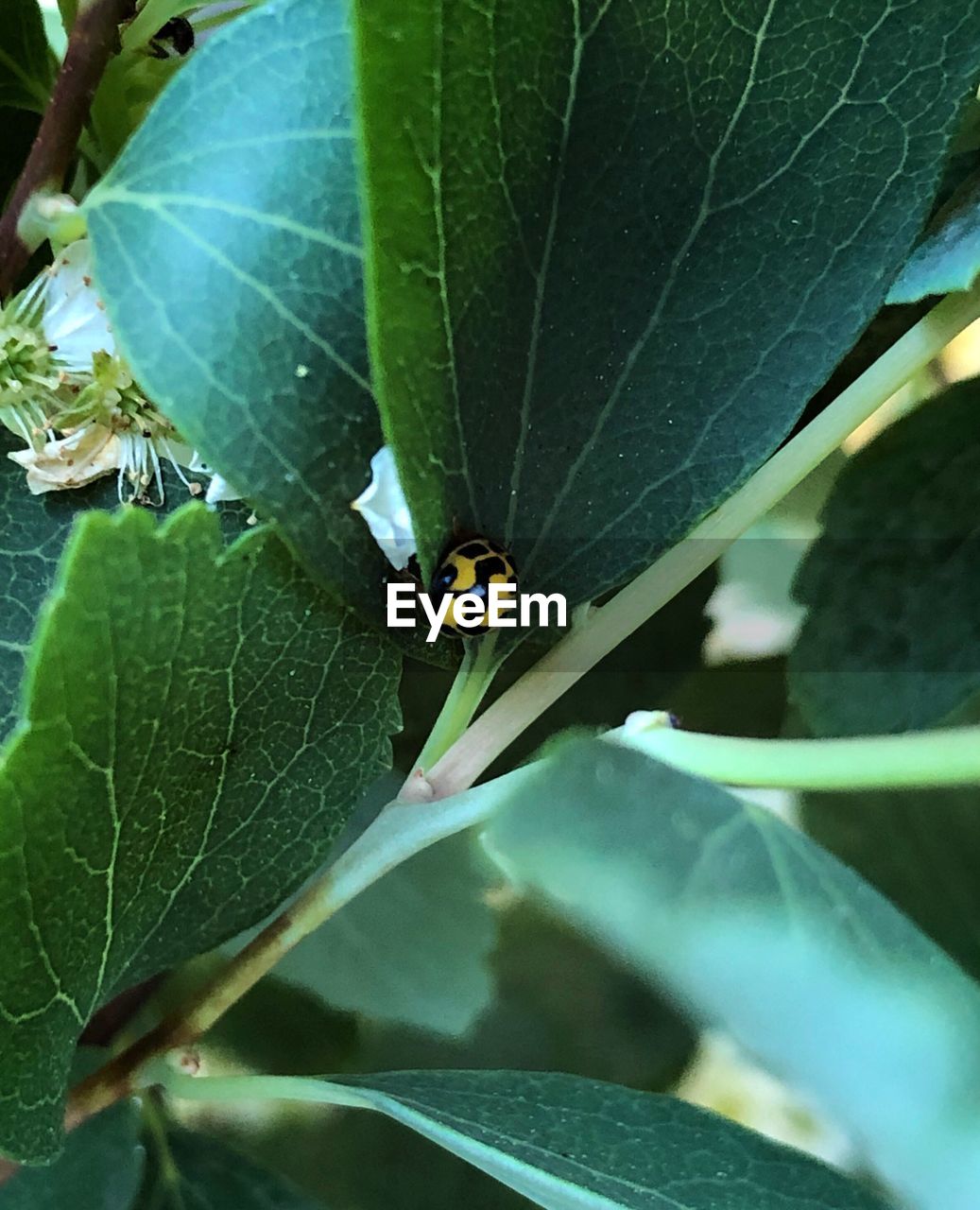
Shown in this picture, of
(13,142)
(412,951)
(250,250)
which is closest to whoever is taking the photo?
(250,250)

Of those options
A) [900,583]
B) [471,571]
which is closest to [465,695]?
[471,571]

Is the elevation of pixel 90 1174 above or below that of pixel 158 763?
below

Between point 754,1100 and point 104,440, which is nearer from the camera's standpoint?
point 104,440

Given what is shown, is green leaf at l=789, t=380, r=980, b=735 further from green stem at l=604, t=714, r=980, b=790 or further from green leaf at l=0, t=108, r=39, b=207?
green leaf at l=0, t=108, r=39, b=207

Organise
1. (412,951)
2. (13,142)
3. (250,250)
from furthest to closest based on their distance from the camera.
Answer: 1. (412,951)
2. (13,142)
3. (250,250)

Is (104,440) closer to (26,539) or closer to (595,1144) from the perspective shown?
(26,539)

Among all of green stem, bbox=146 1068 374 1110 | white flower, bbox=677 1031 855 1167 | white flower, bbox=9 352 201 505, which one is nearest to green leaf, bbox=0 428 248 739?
white flower, bbox=9 352 201 505

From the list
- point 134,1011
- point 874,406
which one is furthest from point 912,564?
point 134,1011

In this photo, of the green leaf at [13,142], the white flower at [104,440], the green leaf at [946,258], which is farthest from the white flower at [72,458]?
the green leaf at [946,258]

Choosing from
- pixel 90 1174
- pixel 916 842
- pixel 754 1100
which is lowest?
pixel 90 1174
